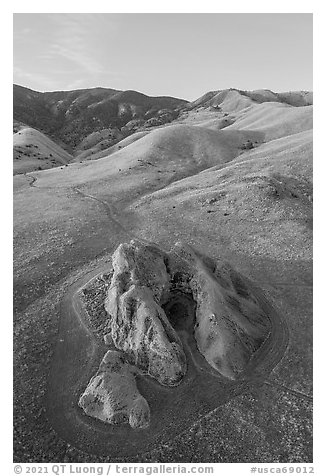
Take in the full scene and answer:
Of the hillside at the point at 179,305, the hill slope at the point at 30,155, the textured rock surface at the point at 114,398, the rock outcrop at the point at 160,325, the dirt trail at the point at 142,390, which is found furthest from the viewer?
the hill slope at the point at 30,155

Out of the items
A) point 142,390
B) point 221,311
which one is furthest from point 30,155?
point 142,390

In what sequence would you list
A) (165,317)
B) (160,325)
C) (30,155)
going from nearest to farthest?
1. (160,325)
2. (165,317)
3. (30,155)

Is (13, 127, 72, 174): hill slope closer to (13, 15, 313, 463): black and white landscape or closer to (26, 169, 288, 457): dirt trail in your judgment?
(13, 15, 313, 463): black and white landscape

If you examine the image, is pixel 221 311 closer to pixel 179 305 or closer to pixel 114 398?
pixel 179 305

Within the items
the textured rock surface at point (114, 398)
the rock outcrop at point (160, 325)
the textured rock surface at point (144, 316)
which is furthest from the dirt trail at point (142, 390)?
the textured rock surface at point (144, 316)

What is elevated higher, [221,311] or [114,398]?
[221,311]

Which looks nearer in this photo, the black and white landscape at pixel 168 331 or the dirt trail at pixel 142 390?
the dirt trail at pixel 142 390

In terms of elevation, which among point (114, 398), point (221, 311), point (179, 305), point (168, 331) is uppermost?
point (221, 311)

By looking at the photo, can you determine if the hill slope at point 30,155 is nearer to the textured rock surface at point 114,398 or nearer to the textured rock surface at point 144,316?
the textured rock surface at point 144,316

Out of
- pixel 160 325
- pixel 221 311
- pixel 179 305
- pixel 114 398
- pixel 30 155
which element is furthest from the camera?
pixel 30 155
